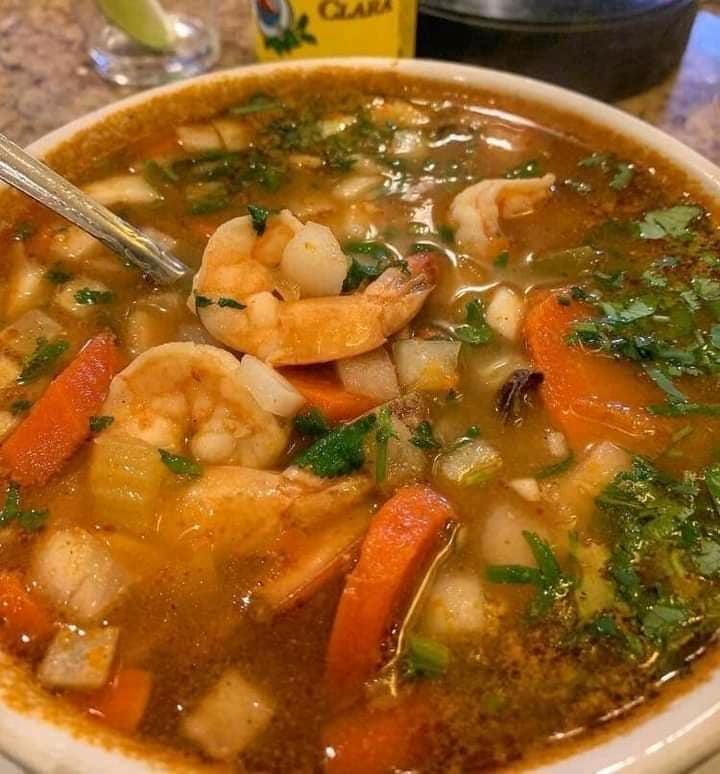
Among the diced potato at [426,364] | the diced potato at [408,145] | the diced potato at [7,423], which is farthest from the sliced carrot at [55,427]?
the diced potato at [408,145]

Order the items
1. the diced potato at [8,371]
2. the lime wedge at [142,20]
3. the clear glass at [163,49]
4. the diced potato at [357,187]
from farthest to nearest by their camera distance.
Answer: the clear glass at [163,49], the lime wedge at [142,20], the diced potato at [357,187], the diced potato at [8,371]

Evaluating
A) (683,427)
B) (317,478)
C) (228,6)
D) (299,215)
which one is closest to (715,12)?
(228,6)

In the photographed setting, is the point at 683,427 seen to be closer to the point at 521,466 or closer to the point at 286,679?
the point at 521,466

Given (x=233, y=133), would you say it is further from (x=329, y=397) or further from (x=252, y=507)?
(x=252, y=507)

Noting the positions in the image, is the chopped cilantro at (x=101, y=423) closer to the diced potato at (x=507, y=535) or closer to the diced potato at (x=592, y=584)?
the diced potato at (x=507, y=535)

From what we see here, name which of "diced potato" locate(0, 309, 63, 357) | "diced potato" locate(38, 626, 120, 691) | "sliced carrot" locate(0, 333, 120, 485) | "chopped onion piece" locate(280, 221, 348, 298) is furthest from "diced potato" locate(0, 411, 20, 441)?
"chopped onion piece" locate(280, 221, 348, 298)
